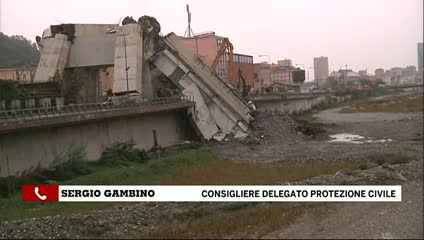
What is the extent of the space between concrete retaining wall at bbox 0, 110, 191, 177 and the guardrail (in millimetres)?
671

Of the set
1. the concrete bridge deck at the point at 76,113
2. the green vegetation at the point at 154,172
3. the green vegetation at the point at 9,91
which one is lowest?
the green vegetation at the point at 154,172

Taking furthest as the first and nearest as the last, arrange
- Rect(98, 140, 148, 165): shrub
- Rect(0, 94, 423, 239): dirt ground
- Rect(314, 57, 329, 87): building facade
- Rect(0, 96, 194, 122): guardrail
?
1. Rect(314, 57, 329, 87): building facade
2. Rect(98, 140, 148, 165): shrub
3. Rect(0, 96, 194, 122): guardrail
4. Rect(0, 94, 423, 239): dirt ground

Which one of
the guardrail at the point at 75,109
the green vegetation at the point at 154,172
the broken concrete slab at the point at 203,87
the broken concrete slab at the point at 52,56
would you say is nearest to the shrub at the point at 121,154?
the green vegetation at the point at 154,172

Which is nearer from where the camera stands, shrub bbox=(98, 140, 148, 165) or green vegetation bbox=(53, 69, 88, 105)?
shrub bbox=(98, 140, 148, 165)

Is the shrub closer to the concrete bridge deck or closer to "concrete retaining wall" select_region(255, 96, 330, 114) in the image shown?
the concrete bridge deck

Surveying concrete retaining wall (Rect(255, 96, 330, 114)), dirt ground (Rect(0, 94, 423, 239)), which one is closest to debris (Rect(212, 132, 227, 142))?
dirt ground (Rect(0, 94, 423, 239))

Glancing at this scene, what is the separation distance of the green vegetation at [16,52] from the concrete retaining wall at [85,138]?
839cm

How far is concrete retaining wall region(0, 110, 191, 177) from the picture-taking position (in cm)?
2138

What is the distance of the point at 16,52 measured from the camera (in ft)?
136

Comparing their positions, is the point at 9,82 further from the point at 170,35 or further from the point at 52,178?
the point at 170,35

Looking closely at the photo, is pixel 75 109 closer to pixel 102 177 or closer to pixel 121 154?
pixel 121 154

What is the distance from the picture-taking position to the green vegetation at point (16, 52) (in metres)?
35.0

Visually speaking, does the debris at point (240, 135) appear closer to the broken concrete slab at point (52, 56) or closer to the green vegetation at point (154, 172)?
the green vegetation at point (154, 172)

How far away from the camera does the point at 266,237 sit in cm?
941
